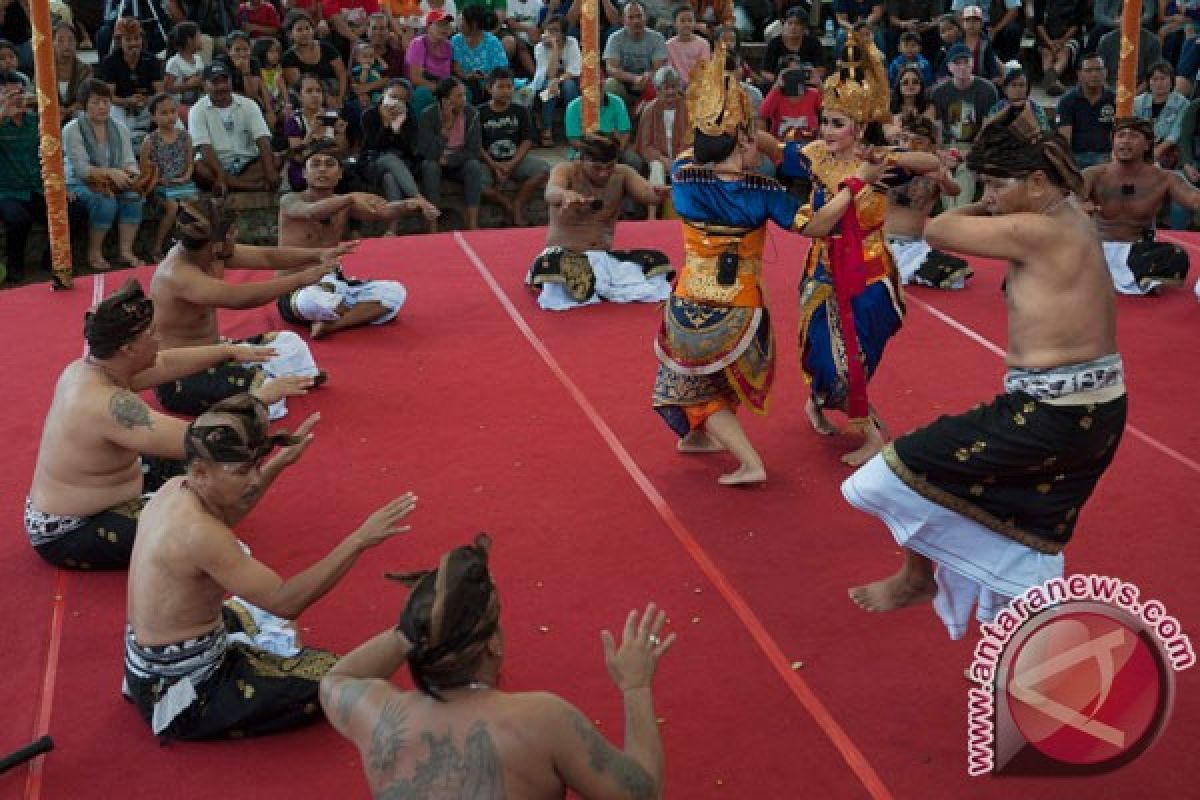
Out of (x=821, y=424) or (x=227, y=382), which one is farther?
(x=227, y=382)

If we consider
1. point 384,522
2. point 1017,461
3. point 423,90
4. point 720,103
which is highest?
point 720,103

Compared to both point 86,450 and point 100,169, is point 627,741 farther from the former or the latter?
Result: point 100,169

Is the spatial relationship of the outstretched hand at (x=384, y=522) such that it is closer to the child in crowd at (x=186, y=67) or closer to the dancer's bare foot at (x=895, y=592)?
the dancer's bare foot at (x=895, y=592)

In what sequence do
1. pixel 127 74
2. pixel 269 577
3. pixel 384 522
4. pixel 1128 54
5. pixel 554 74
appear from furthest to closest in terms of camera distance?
pixel 554 74, pixel 127 74, pixel 1128 54, pixel 269 577, pixel 384 522

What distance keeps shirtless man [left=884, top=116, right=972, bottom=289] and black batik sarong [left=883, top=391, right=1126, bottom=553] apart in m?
3.61

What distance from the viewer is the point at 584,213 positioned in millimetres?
7117

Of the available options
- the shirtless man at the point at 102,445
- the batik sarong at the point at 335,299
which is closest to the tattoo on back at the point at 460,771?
the shirtless man at the point at 102,445

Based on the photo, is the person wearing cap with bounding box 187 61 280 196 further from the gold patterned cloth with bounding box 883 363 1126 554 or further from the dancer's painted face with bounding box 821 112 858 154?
the gold patterned cloth with bounding box 883 363 1126 554

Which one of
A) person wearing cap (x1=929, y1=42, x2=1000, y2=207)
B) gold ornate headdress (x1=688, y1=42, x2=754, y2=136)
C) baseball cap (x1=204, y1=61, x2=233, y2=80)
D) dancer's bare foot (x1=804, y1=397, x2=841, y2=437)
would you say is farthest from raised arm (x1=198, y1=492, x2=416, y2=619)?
person wearing cap (x1=929, y1=42, x2=1000, y2=207)

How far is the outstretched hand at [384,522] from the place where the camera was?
3.28m

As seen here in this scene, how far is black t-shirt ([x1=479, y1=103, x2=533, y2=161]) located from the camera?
33.0 ft

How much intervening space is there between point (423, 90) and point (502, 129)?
1.97 feet

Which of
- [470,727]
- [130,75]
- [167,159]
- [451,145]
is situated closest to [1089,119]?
[451,145]

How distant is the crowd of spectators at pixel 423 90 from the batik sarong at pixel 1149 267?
2.05 m
